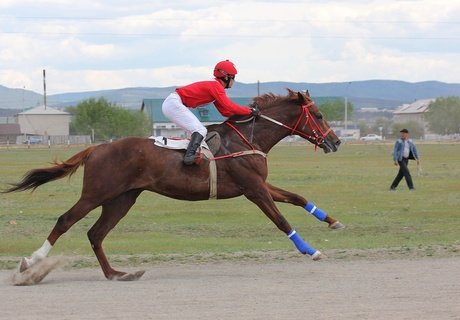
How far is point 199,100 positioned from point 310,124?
1767mm

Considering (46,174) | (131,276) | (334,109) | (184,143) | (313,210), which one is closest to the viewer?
(131,276)

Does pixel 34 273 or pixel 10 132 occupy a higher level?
pixel 34 273

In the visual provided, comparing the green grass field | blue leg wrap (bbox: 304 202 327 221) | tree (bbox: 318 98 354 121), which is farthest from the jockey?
tree (bbox: 318 98 354 121)

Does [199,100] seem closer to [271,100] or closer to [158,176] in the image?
[158,176]

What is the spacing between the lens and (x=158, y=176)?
12.8 meters

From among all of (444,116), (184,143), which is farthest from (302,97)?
(444,116)

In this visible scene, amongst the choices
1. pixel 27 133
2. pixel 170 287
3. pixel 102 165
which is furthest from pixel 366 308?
pixel 27 133

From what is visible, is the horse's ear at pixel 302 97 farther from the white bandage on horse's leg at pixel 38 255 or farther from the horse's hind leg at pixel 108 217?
the white bandage on horse's leg at pixel 38 255

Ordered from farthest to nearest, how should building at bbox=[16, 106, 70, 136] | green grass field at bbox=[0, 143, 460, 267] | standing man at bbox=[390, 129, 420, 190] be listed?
building at bbox=[16, 106, 70, 136], standing man at bbox=[390, 129, 420, 190], green grass field at bbox=[0, 143, 460, 267]

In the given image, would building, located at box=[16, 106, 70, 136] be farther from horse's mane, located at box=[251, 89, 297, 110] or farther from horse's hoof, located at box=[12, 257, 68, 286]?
horse's hoof, located at box=[12, 257, 68, 286]

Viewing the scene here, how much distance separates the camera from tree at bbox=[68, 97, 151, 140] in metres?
136

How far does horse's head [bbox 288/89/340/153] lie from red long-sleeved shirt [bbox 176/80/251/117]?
100 centimetres

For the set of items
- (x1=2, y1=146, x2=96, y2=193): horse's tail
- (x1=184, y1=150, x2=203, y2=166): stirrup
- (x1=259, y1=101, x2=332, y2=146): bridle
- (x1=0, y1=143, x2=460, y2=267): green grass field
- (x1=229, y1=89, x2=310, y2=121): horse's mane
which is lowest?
(x1=0, y1=143, x2=460, y2=267): green grass field

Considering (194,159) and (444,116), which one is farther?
(444,116)
